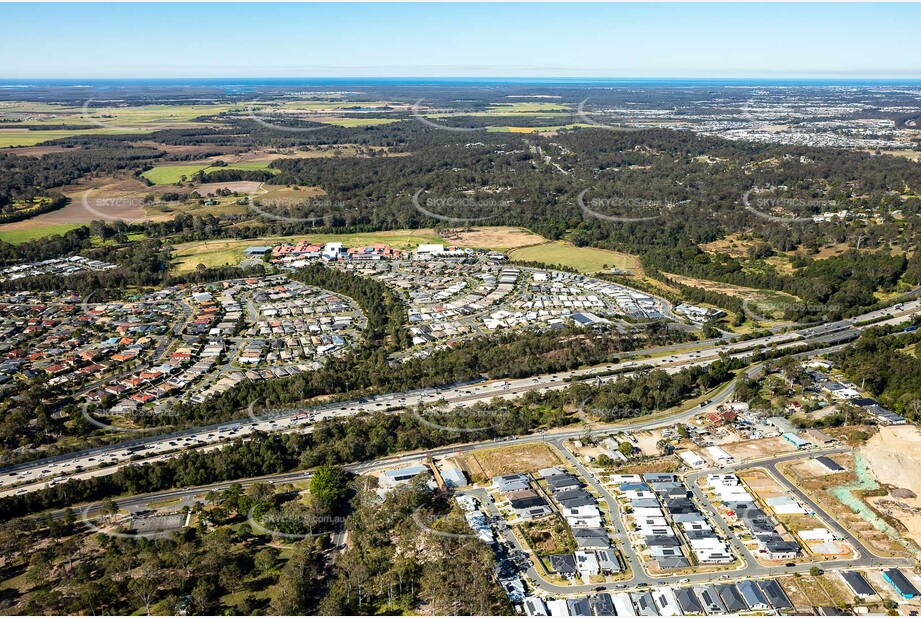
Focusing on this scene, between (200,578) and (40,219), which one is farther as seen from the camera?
(40,219)

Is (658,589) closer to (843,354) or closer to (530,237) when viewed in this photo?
(843,354)

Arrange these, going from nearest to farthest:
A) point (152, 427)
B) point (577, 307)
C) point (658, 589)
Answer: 1. point (658, 589)
2. point (152, 427)
3. point (577, 307)

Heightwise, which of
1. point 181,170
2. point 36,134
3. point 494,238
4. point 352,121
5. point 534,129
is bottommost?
point 494,238

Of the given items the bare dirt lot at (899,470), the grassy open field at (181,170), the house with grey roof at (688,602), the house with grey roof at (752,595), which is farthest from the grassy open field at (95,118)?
the bare dirt lot at (899,470)

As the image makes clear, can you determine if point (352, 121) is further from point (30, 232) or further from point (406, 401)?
point (406, 401)

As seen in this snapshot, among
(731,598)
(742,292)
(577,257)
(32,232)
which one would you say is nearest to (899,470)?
(731,598)

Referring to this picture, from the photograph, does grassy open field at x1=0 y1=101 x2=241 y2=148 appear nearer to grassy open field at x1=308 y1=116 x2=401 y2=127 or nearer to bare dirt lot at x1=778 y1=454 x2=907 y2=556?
grassy open field at x1=308 y1=116 x2=401 y2=127

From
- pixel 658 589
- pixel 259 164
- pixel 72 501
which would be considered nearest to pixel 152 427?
pixel 72 501
